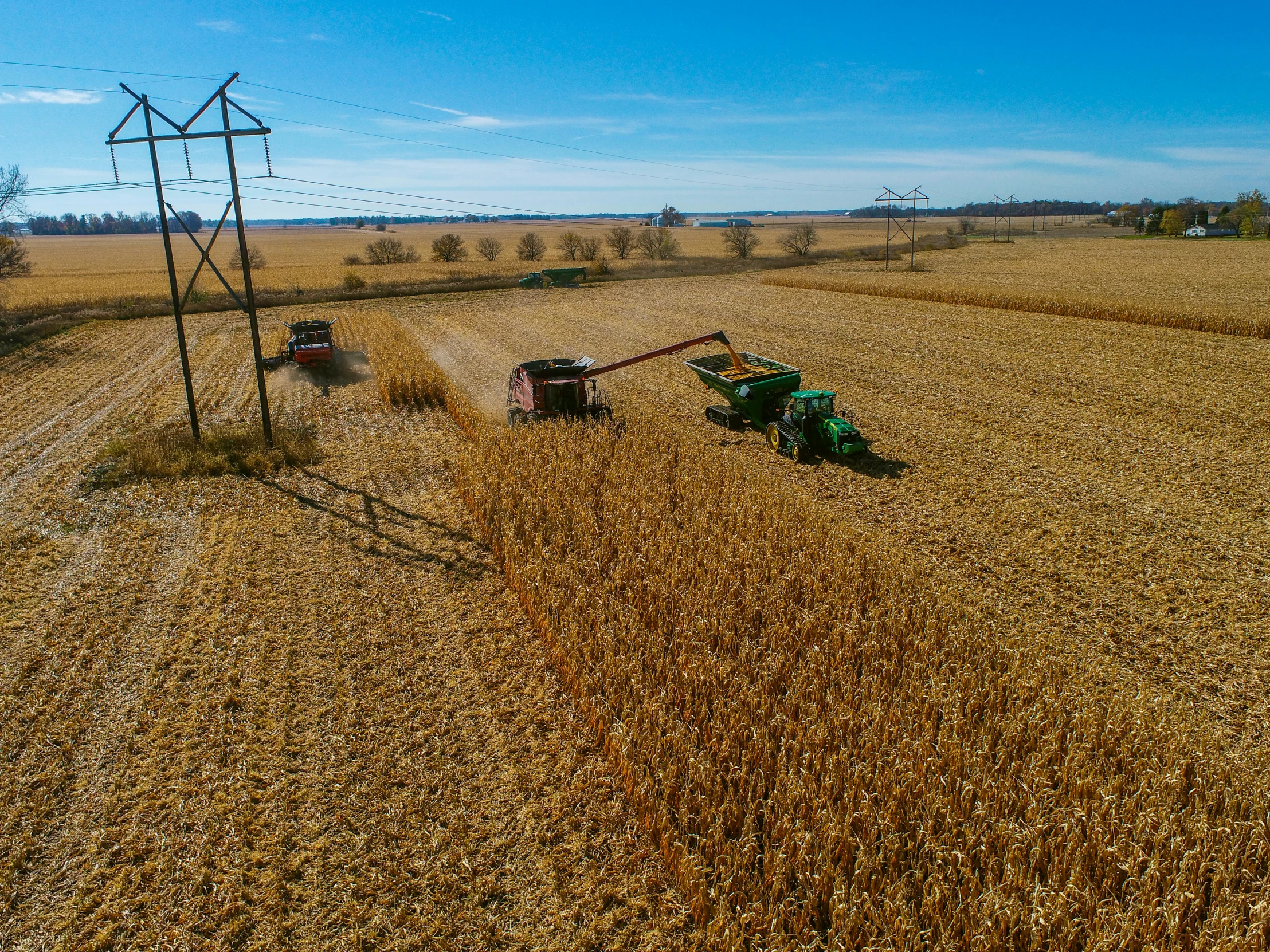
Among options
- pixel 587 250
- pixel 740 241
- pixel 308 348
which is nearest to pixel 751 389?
pixel 308 348

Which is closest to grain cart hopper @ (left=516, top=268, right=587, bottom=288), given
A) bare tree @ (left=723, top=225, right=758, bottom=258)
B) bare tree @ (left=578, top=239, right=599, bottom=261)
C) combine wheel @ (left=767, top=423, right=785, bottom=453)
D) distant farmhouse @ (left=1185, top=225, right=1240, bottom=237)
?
bare tree @ (left=578, top=239, right=599, bottom=261)

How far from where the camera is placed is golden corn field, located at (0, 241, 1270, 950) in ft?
17.1

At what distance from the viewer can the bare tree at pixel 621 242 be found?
73.8m

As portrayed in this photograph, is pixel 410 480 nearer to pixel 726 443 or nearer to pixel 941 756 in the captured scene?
pixel 726 443

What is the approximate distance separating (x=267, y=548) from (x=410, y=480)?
3.63 meters

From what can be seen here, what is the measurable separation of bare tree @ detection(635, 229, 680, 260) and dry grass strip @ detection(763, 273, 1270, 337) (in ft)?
102

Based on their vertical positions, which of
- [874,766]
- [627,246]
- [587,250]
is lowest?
[874,766]

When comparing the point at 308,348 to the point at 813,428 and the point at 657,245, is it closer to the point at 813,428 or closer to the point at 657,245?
the point at 813,428

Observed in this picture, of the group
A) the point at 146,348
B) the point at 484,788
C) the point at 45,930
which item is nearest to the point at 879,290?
the point at 146,348

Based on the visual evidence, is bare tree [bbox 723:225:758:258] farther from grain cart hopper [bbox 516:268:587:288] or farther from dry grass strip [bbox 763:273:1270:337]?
dry grass strip [bbox 763:273:1270:337]

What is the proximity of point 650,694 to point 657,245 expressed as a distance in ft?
230

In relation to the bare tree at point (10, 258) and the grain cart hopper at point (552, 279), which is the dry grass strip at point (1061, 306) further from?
the bare tree at point (10, 258)

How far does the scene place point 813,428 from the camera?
47.9 ft

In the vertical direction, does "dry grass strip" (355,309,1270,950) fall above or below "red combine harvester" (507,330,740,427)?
below
